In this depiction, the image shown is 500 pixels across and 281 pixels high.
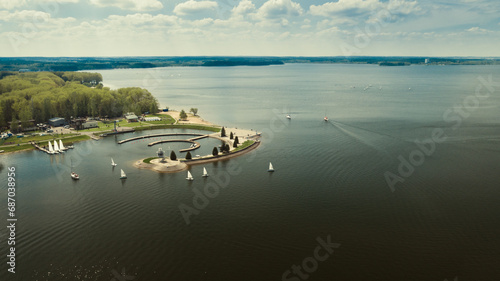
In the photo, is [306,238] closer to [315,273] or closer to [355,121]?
[315,273]

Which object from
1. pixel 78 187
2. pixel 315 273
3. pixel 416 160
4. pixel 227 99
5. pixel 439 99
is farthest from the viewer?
pixel 227 99

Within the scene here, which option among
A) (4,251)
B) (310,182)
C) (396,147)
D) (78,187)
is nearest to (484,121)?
(396,147)

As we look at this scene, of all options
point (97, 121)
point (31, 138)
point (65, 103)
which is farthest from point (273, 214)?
point (65, 103)

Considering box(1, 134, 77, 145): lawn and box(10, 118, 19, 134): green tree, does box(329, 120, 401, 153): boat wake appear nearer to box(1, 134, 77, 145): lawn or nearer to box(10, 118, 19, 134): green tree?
box(1, 134, 77, 145): lawn

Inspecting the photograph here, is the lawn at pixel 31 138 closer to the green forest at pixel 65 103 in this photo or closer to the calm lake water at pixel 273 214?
the green forest at pixel 65 103

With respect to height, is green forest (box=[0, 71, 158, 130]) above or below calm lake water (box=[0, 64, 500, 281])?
above

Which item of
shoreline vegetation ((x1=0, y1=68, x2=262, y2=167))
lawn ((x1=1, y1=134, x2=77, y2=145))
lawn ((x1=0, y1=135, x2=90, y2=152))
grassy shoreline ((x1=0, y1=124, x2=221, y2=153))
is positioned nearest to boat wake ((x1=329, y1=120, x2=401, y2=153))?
shoreline vegetation ((x1=0, y1=68, x2=262, y2=167))

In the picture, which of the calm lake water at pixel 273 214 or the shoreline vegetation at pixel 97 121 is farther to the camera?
the shoreline vegetation at pixel 97 121

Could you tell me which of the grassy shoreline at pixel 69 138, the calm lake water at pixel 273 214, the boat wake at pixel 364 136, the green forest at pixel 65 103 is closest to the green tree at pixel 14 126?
the green forest at pixel 65 103
